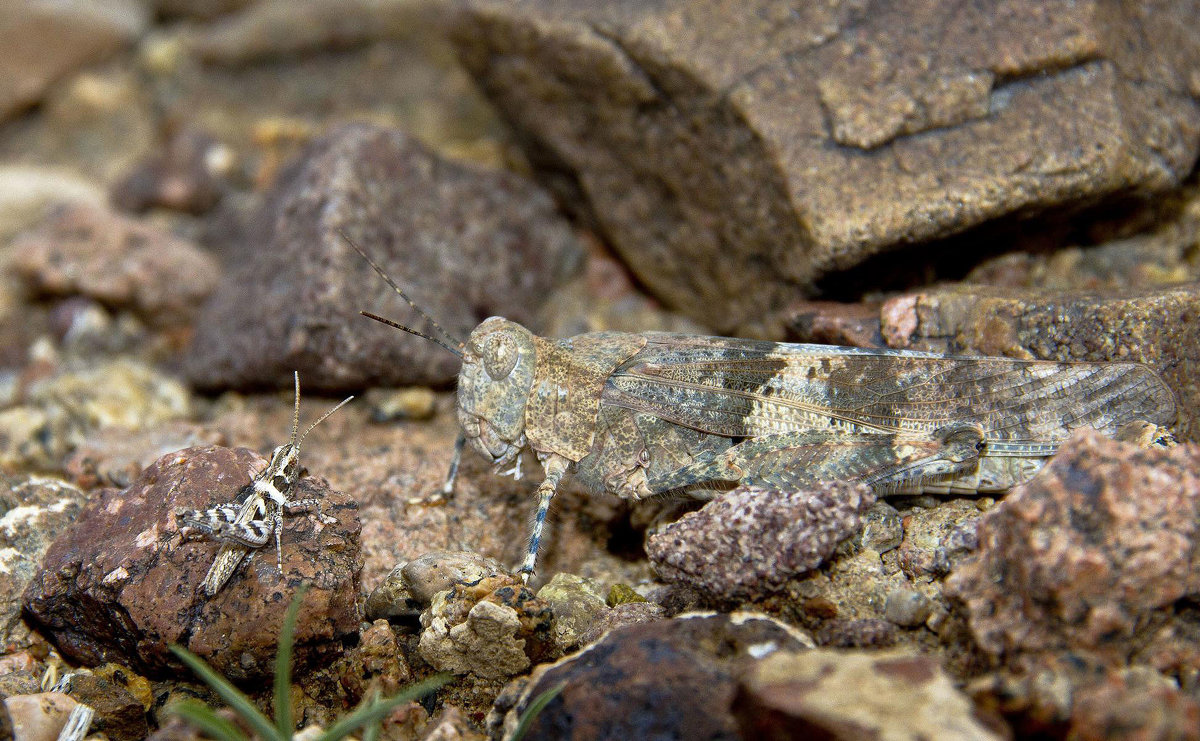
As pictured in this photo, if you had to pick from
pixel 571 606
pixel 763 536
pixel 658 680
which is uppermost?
pixel 763 536

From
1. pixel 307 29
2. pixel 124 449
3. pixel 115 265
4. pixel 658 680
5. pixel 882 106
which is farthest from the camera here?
pixel 307 29

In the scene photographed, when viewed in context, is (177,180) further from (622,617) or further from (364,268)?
(622,617)

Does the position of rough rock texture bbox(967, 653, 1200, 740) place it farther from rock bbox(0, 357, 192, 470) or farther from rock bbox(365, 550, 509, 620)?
rock bbox(0, 357, 192, 470)

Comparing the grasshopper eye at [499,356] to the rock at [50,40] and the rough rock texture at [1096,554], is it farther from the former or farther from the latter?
the rock at [50,40]

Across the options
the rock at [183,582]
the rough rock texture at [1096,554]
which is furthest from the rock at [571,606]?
the rough rock texture at [1096,554]

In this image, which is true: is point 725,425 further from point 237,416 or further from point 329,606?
point 237,416

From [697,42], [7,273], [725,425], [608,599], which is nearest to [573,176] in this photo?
[697,42]

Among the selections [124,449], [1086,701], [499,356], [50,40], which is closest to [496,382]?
[499,356]
